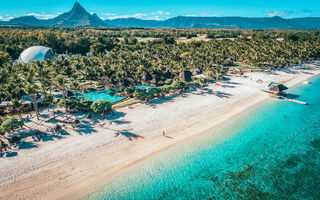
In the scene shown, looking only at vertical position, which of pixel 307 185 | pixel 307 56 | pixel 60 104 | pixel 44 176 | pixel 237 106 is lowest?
pixel 307 185

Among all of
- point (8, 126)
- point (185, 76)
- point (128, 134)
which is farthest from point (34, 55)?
point (128, 134)

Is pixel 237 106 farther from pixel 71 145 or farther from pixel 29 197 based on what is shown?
pixel 29 197

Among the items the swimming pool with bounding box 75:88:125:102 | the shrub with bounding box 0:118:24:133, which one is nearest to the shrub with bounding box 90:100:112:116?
the swimming pool with bounding box 75:88:125:102

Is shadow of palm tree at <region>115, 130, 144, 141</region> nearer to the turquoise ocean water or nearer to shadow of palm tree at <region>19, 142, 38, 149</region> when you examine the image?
the turquoise ocean water

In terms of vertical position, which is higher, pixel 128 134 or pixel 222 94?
pixel 222 94

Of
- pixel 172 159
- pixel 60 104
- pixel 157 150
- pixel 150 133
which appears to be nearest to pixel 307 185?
pixel 172 159

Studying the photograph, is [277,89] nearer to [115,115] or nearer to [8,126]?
[115,115]

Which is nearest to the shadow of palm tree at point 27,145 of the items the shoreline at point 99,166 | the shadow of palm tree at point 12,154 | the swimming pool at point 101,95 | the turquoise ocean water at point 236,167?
the shadow of palm tree at point 12,154
